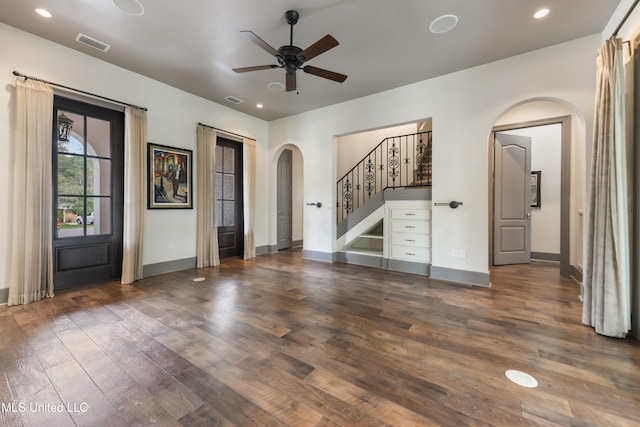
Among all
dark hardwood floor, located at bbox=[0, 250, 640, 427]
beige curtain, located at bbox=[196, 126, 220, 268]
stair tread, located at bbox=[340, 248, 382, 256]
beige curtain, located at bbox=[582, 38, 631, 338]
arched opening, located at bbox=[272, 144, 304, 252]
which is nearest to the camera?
dark hardwood floor, located at bbox=[0, 250, 640, 427]

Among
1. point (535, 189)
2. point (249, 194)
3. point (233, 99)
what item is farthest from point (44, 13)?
point (535, 189)

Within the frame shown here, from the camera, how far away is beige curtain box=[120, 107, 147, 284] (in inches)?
157

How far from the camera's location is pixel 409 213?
4.69m

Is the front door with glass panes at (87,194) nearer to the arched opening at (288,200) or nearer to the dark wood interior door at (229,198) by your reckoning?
the dark wood interior door at (229,198)

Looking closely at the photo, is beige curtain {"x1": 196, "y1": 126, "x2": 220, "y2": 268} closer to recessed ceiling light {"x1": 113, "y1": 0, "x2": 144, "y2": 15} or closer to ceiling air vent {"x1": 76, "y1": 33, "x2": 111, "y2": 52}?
ceiling air vent {"x1": 76, "y1": 33, "x2": 111, "y2": 52}

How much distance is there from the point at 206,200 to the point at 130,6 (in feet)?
10.0

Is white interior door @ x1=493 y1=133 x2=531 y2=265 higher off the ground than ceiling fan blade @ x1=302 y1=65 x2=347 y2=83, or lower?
lower

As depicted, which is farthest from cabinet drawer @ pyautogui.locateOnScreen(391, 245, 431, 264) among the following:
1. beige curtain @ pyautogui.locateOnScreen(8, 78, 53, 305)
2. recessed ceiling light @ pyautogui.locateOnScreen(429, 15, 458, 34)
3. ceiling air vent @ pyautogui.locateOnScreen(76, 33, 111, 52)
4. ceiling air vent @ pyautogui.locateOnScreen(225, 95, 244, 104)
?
ceiling air vent @ pyautogui.locateOnScreen(76, 33, 111, 52)

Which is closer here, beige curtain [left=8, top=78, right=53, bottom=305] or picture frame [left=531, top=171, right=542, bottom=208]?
beige curtain [left=8, top=78, right=53, bottom=305]

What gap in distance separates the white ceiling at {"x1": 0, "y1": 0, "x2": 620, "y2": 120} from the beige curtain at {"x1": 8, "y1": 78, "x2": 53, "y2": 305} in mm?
881

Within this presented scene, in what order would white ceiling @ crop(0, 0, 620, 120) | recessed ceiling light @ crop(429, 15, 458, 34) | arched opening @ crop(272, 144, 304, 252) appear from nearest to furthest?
white ceiling @ crop(0, 0, 620, 120)
recessed ceiling light @ crop(429, 15, 458, 34)
arched opening @ crop(272, 144, 304, 252)

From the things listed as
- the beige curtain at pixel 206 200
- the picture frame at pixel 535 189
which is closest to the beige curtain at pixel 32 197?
the beige curtain at pixel 206 200

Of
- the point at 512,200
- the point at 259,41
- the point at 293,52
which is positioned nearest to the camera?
the point at 259,41

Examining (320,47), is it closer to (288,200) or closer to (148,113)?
(148,113)
